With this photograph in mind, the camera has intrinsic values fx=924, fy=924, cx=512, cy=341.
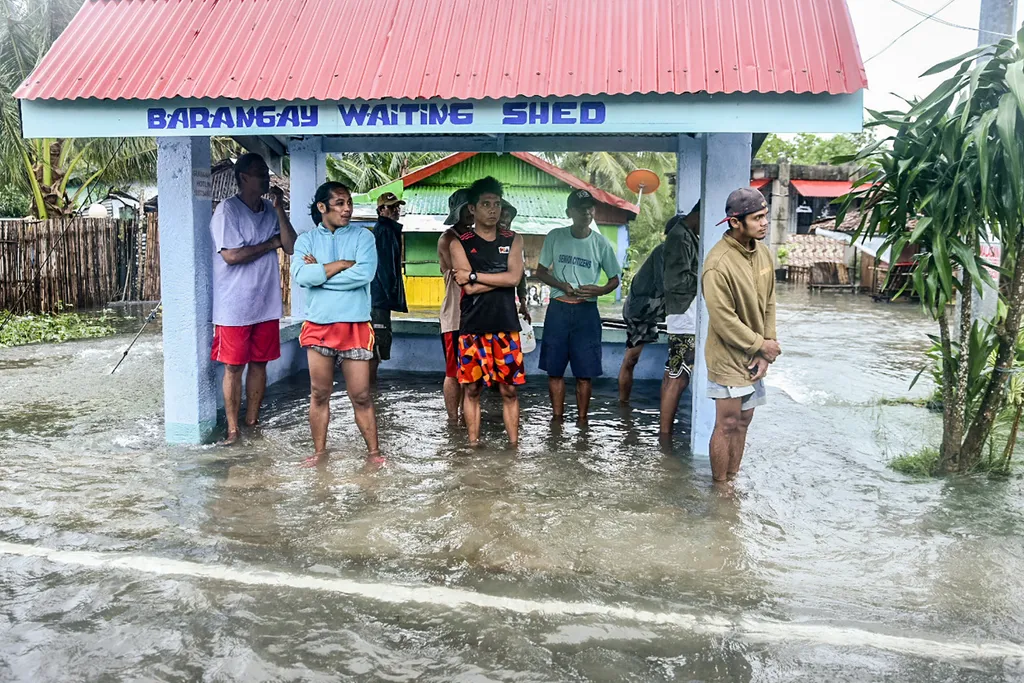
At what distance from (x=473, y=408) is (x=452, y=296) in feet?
3.01

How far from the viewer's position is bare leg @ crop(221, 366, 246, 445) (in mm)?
6777

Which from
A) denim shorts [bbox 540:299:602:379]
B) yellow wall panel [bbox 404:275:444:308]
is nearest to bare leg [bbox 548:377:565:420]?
denim shorts [bbox 540:299:602:379]

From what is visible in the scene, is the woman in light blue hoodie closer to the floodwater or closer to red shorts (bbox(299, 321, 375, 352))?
red shorts (bbox(299, 321, 375, 352))

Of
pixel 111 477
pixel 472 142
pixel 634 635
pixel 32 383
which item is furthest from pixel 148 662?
pixel 32 383

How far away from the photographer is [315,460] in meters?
6.24

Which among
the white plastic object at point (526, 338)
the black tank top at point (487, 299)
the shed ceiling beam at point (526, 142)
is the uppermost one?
the shed ceiling beam at point (526, 142)

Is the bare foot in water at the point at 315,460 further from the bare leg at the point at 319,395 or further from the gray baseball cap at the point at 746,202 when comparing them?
the gray baseball cap at the point at 746,202

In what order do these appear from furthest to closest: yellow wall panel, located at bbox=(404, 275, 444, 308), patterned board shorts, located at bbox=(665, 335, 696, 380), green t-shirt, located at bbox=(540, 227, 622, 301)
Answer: yellow wall panel, located at bbox=(404, 275, 444, 308), green t-shirt, located at bbox=(540, 227, 622, 301), patterned board shorts, located at bbox=(665, 335, 696, 380)

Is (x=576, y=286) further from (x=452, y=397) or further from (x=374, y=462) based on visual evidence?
(x=374, y=462)

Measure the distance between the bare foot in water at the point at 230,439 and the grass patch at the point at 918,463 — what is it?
467 cm

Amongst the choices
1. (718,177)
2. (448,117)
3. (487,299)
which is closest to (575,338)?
(487,299)

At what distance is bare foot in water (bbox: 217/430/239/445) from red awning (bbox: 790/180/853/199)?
3164cm

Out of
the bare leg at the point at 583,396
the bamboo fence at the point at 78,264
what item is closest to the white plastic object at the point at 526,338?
the bare leg at the point at 583,396

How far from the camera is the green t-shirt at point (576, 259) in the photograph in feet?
23.5
